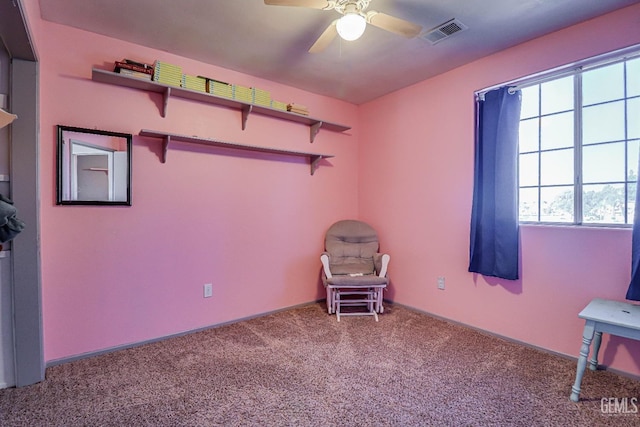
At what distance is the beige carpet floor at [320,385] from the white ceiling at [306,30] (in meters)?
2.39

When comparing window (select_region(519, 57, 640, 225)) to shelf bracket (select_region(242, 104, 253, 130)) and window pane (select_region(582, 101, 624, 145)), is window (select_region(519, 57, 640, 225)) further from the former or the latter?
shelf bracket (select_region(242, 104, 253, 130))

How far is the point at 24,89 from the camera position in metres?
1.86

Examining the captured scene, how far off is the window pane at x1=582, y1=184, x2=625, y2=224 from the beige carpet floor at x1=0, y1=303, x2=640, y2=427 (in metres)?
1.04

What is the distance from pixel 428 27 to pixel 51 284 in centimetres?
322

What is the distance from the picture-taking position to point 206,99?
8.86 feet

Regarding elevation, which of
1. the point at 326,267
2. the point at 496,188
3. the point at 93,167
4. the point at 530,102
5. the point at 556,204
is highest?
the point at 530,102

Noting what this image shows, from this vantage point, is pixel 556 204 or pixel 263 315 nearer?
pixel 556 204

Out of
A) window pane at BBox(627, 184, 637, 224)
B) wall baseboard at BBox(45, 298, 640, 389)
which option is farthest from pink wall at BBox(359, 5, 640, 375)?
→ window pane at BBox(627, 184, 637, 224)

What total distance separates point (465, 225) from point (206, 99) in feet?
8.55

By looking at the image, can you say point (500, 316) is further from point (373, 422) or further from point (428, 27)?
point (428, 27)

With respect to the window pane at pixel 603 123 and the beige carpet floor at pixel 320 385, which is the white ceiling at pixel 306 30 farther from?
the beige carpet floor at pixel 320 385

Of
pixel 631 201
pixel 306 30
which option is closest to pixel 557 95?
pixel 631 201

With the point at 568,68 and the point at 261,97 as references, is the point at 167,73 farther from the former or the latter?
the point at 568,68

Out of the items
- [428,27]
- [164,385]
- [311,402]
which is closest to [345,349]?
[311,402]
